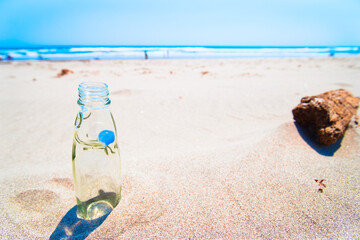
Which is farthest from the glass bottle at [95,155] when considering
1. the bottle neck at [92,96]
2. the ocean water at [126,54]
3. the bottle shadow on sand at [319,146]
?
the ocean water at [126,54]

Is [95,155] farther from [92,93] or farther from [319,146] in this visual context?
[319,146]

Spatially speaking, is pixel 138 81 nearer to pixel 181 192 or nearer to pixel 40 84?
pixel 40 84

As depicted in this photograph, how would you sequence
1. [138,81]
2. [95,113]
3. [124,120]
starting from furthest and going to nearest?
1. [138,81]
2. [124,120]
3. [95,113]

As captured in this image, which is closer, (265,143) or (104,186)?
(104,186)

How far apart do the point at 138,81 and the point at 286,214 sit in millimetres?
4125

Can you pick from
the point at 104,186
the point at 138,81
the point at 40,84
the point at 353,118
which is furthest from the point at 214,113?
the point at 40,84

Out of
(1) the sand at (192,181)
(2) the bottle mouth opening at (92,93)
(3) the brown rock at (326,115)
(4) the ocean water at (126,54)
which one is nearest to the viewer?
(2) the bottle mouth opening at (92,93)

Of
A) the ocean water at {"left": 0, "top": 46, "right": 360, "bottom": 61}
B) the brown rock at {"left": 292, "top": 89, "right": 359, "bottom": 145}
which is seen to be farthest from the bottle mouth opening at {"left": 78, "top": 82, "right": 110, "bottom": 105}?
the ocean water at {"left": 0, "top": 46, "right": 360, "bottom": 61}

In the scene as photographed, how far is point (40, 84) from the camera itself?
4188mm

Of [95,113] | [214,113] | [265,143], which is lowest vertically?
[214,113]

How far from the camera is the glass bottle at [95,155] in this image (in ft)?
2.88

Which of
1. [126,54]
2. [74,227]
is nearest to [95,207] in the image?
[74,227]

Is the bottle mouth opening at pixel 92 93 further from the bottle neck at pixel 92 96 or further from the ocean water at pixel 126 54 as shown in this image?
the ocean water at pixel 126 54

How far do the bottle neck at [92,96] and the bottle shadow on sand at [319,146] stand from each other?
147 centimetres
